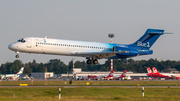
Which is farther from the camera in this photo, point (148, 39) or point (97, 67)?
point (97, 67)

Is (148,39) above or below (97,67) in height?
above

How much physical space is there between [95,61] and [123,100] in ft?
82.8

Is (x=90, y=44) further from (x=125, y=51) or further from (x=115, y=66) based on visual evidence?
(x=115, y=66)

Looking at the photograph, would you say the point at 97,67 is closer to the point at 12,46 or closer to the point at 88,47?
the point at 88,47

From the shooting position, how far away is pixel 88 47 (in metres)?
44.9

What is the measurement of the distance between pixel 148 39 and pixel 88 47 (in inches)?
542

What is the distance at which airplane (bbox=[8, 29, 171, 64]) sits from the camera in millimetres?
41781

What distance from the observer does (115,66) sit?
17412cm

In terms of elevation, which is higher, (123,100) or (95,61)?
(95,61)

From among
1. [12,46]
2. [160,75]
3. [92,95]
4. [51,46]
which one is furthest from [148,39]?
[160,75]

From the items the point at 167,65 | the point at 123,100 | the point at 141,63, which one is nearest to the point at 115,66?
the point at 141,63

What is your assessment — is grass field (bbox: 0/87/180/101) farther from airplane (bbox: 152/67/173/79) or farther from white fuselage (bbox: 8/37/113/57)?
airplane (bbox: 152/67/173/79)

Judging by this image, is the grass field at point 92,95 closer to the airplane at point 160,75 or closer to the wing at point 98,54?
the wing at point 98,54

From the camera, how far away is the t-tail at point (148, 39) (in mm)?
51188
